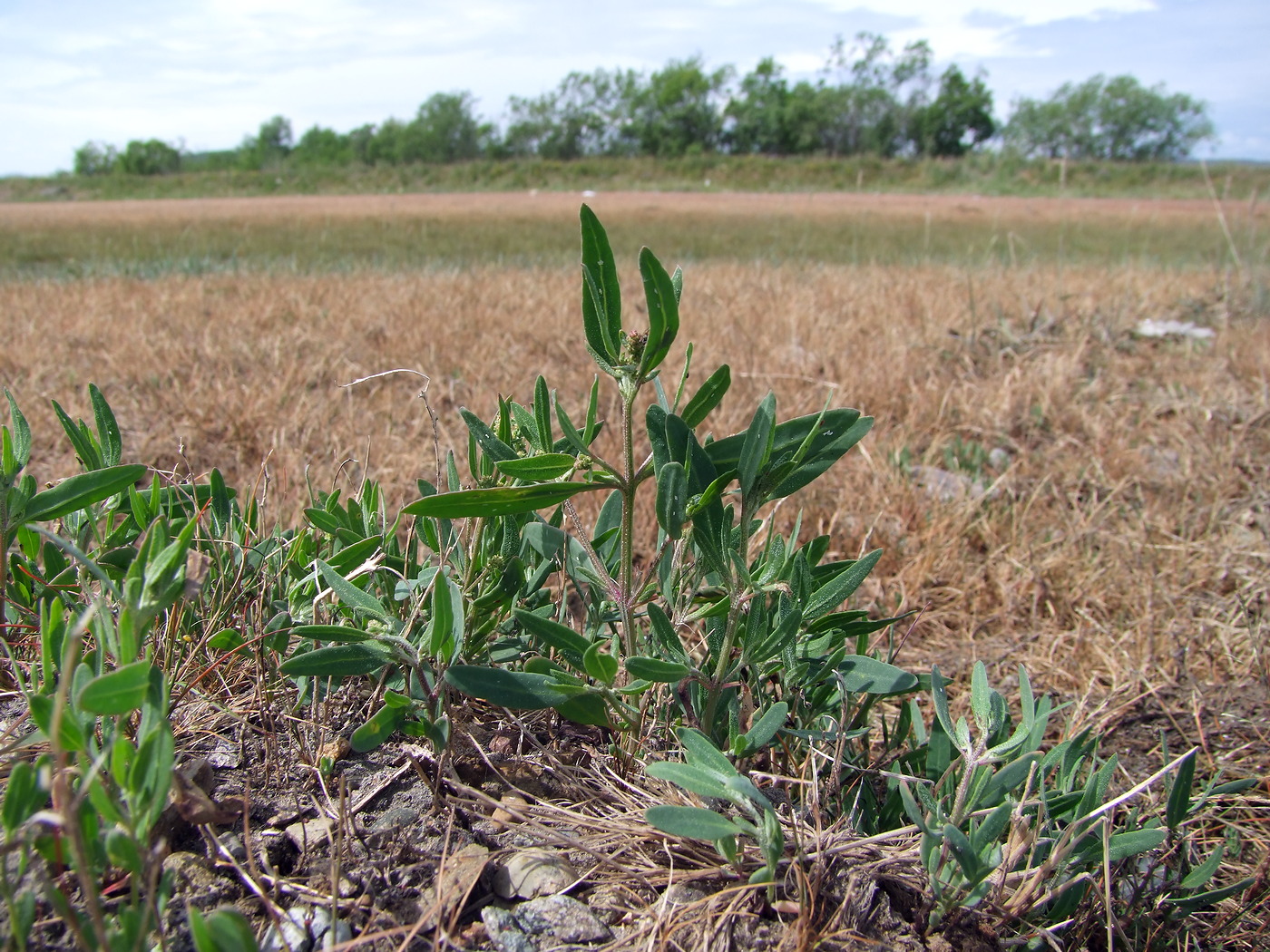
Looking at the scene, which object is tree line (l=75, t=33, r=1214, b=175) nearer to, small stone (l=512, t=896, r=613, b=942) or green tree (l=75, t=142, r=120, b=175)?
green tree (l=75, t=142, r=120, b=175)

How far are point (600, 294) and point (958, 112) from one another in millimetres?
53560

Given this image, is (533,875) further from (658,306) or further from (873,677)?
(658,306)

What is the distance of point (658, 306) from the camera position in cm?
63

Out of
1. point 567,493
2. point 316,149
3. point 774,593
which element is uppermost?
point 316,149

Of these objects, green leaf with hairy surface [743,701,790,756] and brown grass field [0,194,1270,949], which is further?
brown grass field [0,194,1270,949]

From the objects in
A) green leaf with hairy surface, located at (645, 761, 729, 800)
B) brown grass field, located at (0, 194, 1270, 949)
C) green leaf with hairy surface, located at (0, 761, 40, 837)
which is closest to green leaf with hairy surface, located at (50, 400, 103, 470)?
brown grass field, located at (0, 194, 1270, 949)

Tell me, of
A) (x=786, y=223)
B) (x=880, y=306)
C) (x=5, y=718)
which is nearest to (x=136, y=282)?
(x=880, y=306)

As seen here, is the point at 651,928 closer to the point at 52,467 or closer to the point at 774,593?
the point at 774,593

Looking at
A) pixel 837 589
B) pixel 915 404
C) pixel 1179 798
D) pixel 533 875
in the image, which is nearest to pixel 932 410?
pixel 915 404

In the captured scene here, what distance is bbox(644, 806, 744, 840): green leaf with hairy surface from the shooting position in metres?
0.59

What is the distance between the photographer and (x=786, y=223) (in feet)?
35.1

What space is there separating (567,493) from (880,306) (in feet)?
11.1

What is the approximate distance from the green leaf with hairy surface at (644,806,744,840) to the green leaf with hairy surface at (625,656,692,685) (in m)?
0.10

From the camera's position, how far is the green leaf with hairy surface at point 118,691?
49 centimetres
